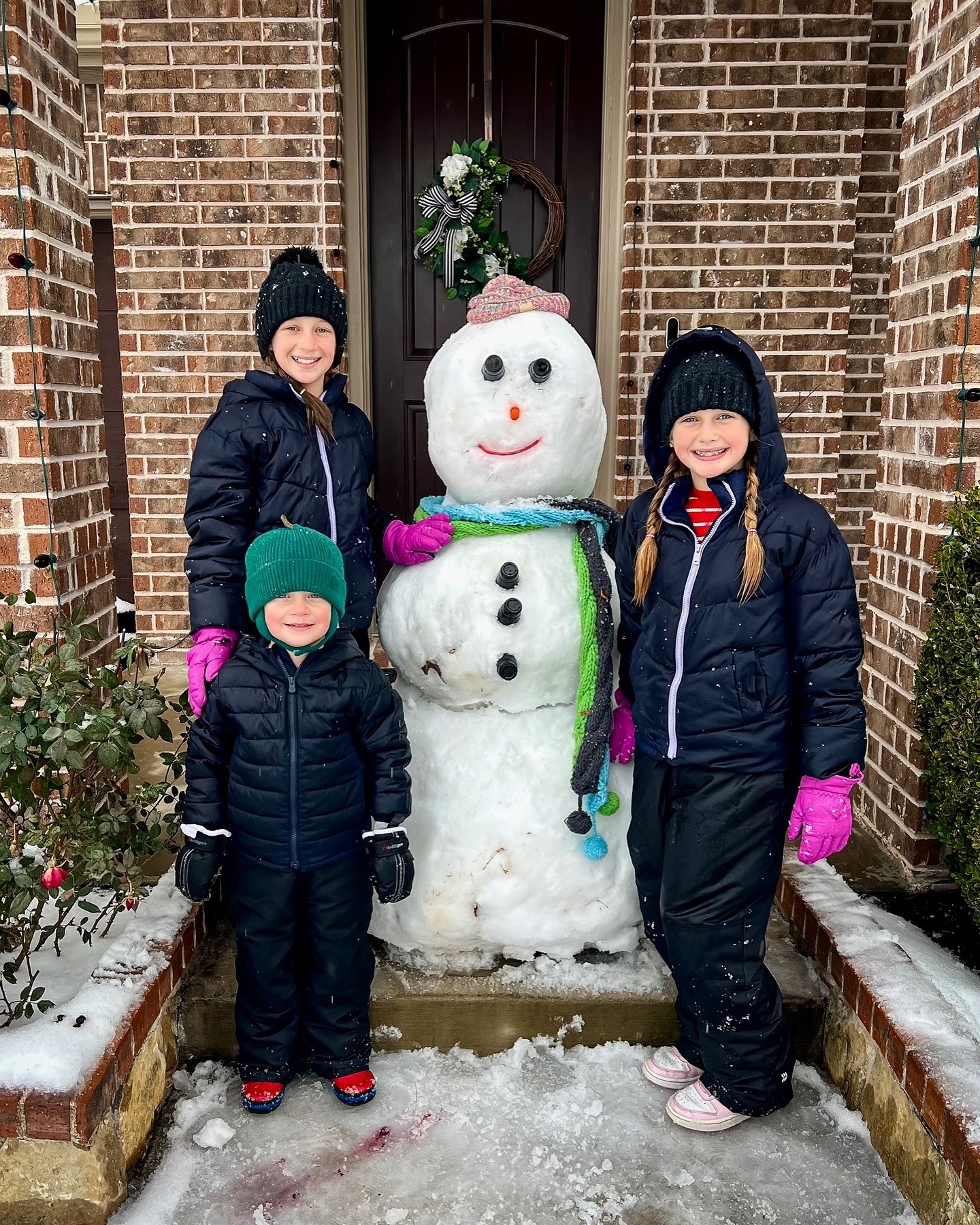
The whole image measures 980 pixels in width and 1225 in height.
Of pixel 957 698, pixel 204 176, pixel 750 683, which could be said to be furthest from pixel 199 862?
pixel 204 176

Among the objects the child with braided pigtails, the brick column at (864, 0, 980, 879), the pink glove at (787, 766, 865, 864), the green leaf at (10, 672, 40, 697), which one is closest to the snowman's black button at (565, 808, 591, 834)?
the child with braided pigtails

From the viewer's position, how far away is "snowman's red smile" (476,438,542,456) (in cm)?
245

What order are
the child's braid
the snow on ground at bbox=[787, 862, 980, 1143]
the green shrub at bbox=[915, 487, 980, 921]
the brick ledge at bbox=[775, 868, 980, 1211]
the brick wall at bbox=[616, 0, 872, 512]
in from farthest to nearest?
the brick wall at bbox=[616, 0, 872, 512]
the green shrub at bbox=[915, 487, 980, 921]
the child's braid
the snow on ground at bbox=[787, 862, 980, 1143]
the brick ledge at bbox=[775, 868, 980, 1211]

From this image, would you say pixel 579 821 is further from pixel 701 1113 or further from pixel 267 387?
pixel 267 387

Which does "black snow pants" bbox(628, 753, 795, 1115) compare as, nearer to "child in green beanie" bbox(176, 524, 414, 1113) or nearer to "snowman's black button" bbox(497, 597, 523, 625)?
"snowman's black button" bbox(497, 597, 523, 625)

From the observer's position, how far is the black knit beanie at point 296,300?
8.21ft

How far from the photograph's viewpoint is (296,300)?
2.50m

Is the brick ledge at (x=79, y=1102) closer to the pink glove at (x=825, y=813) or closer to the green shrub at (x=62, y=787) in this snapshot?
the green shrub at (x=62, y=787)

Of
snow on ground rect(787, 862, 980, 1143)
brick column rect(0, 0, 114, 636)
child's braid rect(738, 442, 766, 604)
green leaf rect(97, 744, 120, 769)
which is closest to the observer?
snow on ground rect(787, 862, 980, 1143)

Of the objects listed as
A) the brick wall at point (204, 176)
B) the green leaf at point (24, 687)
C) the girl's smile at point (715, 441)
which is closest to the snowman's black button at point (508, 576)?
the girl's smile at point (715, 441)

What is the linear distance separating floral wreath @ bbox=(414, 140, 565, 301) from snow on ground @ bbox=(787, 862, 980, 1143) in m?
2.38

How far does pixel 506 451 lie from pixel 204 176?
9.29 ft

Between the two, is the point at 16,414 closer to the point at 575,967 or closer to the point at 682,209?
the point at 575,967

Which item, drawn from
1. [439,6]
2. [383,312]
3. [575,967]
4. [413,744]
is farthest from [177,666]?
[439,6]
